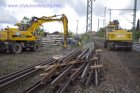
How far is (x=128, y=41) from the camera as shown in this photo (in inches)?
1025

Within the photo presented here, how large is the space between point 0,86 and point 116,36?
19.3 m

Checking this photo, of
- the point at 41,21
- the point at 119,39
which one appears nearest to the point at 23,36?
the point at 41,21

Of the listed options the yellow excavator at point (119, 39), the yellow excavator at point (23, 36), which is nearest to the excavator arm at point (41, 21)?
the yellow excavator at point (23, 36)

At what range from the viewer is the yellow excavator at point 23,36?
22916mm

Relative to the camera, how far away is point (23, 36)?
973 inches

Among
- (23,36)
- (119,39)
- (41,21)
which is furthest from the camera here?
(41,21)

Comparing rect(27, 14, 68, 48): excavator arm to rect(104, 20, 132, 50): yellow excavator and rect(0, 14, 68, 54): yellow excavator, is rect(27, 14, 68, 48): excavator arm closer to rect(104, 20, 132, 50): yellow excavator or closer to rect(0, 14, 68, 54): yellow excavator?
rect(0, 14, 68, 54): yellow excavator

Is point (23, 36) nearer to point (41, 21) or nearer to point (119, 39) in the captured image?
point (41, 21)

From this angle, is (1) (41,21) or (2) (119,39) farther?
→ (1) (41,21)

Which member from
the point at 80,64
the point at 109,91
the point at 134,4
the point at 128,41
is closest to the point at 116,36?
the point at 128,41

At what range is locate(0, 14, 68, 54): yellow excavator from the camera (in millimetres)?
22916

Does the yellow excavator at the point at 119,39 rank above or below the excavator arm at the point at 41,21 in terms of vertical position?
below

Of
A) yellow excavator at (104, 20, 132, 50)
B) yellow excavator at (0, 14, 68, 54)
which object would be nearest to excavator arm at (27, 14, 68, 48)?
yellow excavator at (0, 14, 68, 54)

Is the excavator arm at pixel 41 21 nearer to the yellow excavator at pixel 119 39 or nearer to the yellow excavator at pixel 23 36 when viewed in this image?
the yellow excavator at pixel 23 36
